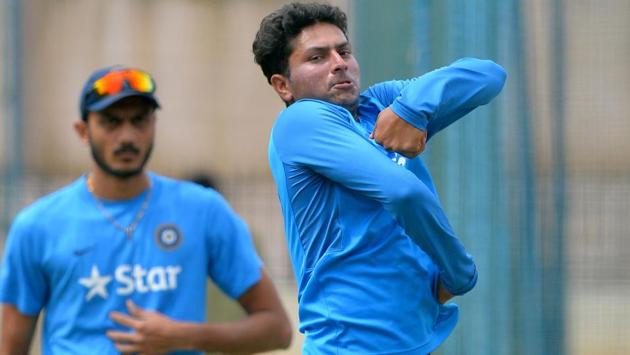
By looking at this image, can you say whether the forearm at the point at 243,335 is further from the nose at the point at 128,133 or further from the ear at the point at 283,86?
the ear at the point at 283,86

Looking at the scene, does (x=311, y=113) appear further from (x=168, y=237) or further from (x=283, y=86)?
(x=168, y=237)

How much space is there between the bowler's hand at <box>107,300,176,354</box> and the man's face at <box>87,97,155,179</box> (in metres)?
0.53

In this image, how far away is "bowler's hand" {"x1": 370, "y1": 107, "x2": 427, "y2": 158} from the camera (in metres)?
3.25

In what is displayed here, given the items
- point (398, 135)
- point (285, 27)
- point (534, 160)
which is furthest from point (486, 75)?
point (534, 160)

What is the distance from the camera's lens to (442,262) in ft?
10.8

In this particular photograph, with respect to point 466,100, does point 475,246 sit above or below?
below

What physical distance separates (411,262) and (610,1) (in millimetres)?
1658

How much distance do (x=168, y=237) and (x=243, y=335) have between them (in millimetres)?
468

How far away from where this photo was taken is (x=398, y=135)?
326cm

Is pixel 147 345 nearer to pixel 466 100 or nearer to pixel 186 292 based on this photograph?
pixel 186 292

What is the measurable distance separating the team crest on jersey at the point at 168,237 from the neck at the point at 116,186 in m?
0.19

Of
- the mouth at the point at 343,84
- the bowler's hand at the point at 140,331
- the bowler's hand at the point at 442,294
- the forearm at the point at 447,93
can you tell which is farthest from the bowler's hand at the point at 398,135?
the bowler's hand at the point at 140,331

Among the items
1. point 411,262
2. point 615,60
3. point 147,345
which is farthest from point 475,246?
point 411,262

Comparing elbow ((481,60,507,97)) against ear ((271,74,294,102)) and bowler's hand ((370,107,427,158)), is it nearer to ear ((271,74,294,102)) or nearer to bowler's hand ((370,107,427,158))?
bowler's hand ((370,107,427,158))
